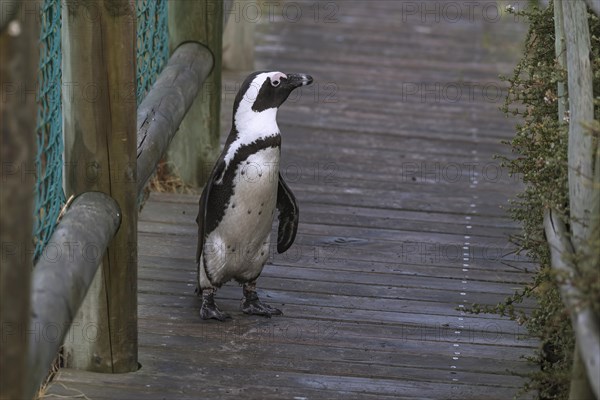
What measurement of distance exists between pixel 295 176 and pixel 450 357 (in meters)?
1.97

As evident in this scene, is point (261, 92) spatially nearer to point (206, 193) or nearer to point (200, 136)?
point (206, 193)

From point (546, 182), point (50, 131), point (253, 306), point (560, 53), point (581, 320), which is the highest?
point (560, 53)

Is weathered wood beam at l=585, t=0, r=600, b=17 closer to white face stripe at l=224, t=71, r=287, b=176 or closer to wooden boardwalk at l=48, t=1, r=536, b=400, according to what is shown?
wooden boardwalk at l=48, t=1, r=536, b=400

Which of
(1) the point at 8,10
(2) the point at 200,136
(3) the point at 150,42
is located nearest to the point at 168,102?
(3) the point at 150,42

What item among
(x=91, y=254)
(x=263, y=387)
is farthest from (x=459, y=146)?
(x=91, y=254)

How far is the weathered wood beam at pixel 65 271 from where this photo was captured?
2.84 metres

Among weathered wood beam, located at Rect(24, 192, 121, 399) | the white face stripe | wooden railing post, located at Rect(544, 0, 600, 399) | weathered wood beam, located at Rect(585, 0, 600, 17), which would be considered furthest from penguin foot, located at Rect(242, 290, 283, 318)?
weathered wood beam, located at Rect(585, 0, 600, 17)

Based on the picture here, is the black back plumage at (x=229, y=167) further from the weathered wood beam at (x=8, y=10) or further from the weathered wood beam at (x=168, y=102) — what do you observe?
the weathered wood beam at (x=8, y=10)

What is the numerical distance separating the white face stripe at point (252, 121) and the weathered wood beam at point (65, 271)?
55 centimetres

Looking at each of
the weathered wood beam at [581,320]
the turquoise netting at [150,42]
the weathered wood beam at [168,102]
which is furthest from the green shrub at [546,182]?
the turquoise netting at [150,42]

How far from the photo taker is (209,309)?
421 cm

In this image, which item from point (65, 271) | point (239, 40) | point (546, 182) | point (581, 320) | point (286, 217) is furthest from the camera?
point (239, 40)

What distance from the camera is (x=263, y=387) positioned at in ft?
12.3

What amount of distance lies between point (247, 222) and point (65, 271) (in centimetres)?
111
